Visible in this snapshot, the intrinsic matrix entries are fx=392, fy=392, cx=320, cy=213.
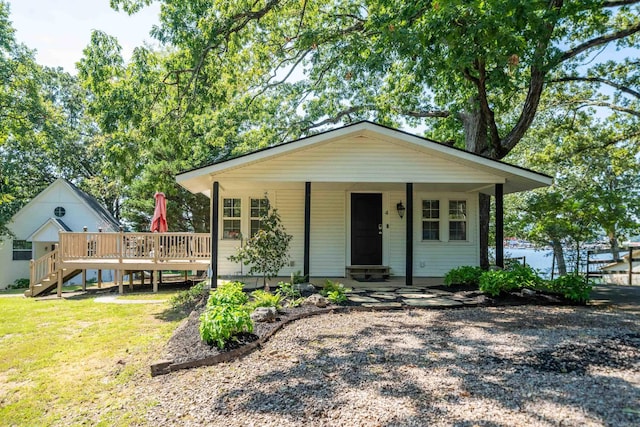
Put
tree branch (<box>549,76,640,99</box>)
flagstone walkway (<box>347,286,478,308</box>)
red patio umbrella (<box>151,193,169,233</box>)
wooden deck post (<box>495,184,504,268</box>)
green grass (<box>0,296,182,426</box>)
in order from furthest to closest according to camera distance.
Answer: tree branch (<box>549,76,640,99</box>) → red patio umbrella (<box>151,193,169,233</box>) → wooden deck post (<box>495,184,504,268</box>) → flagstone walkway (<box>347,286,478,308</box>) → green grass (<box>0,296,182,426</box>)

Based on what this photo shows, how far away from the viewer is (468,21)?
6922 mm

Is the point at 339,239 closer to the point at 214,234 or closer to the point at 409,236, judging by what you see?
the point at 409,236

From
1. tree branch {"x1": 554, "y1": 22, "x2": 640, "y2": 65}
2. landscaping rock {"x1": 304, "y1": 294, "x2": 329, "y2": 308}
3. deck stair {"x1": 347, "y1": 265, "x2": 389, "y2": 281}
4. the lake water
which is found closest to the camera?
landscaping rock {"x1": 304, "y1": 294, "x2": 329, "y2": 308}

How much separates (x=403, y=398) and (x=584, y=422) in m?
1.22

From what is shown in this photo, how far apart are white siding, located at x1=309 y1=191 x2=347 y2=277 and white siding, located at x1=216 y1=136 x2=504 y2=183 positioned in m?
1.88

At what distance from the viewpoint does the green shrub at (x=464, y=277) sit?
28.6 feet

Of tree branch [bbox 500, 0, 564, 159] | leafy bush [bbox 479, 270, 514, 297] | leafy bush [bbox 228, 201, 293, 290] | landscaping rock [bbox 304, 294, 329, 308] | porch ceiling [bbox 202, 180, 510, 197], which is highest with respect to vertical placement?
tree branch [bbox 500, 0, 564, 159]

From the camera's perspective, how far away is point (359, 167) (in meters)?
9.16

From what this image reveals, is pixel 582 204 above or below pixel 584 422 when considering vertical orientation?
above

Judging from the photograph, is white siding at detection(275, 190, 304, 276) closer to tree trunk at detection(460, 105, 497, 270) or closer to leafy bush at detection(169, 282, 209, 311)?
leafy bush at detection(169, 282, 209, 311)

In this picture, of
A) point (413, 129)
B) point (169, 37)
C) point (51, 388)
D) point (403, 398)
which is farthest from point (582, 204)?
point (51, 388)

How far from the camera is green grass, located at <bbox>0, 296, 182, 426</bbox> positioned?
11.4 feet

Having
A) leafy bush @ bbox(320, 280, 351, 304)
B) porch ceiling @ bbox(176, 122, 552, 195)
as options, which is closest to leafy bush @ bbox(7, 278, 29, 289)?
porch ceiling @ bbox(176, 122, 552, 195)

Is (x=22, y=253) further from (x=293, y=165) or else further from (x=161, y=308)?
(x=293, y=165)
